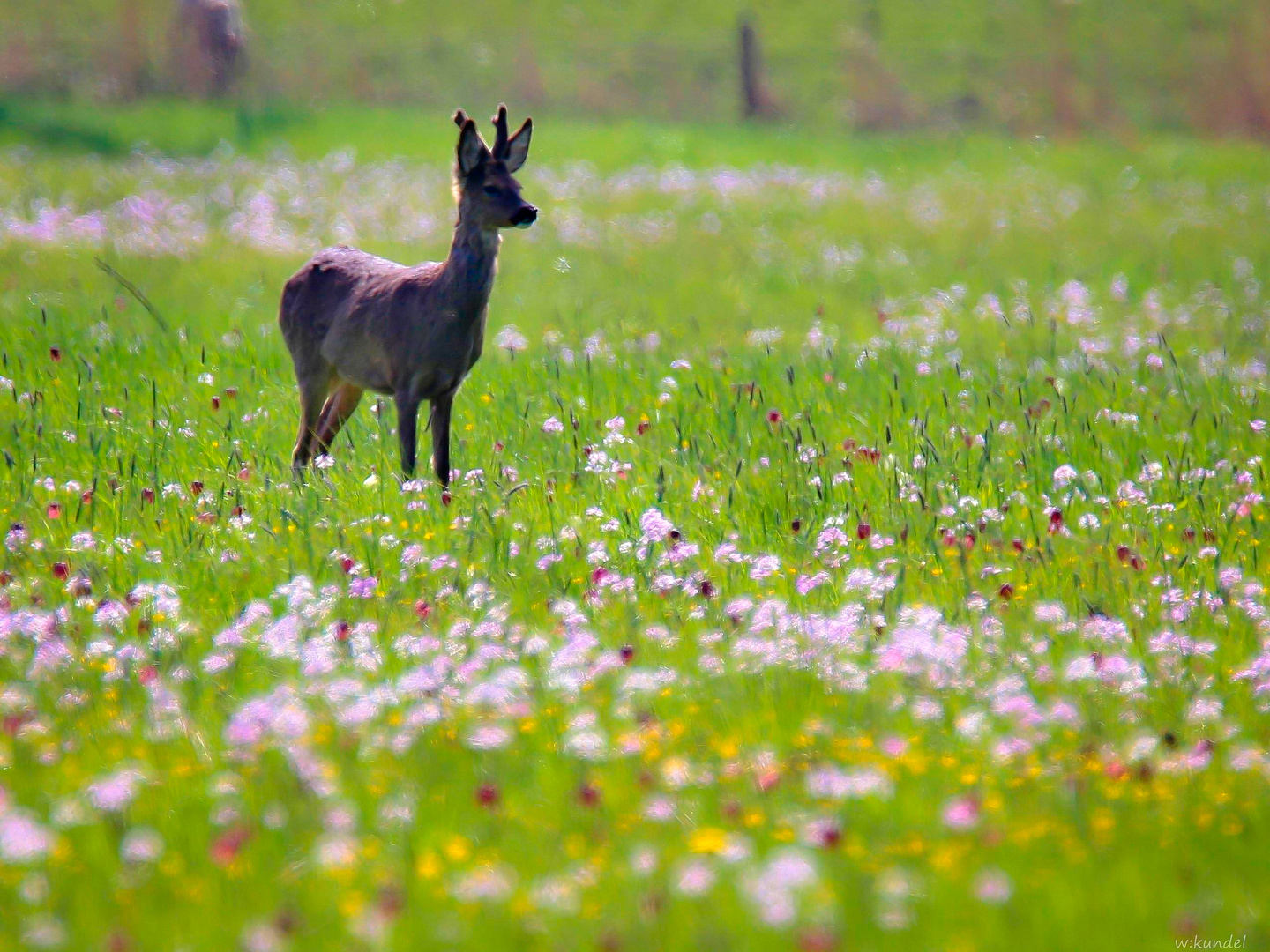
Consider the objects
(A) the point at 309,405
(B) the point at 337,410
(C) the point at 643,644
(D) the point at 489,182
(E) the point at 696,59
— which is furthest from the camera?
(E) the point at 696,59

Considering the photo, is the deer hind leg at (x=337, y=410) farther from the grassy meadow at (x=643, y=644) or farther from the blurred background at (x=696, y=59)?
the blurred background at (x=696, y=59)

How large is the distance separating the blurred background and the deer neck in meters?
20.3

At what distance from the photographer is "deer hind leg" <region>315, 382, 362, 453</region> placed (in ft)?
25.0

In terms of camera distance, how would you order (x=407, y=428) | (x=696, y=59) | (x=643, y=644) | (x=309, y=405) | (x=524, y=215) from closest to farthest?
(x=643, y=644)
(x=524, y=215)
(x=407, y=428)
(x=309, y=405)
(x=696, y=59)

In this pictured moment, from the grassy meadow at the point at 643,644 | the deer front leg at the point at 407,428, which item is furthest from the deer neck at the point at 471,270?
the grassy meadow at the point at 643,644

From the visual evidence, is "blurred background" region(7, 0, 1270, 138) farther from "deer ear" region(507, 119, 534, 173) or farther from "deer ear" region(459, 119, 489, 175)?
"deer ear" region(459, 119, 489, 175)

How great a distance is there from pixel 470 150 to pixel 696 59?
115 ft

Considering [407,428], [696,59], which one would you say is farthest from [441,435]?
[696,59]

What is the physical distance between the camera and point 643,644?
4477 millimetres

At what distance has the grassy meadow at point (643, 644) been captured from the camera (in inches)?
117

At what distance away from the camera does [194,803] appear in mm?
3471

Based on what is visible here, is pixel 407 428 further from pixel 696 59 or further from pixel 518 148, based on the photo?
pixel 696 59

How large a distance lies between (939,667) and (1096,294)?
410 inches

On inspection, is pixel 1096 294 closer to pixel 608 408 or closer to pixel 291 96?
pixel 608 408
